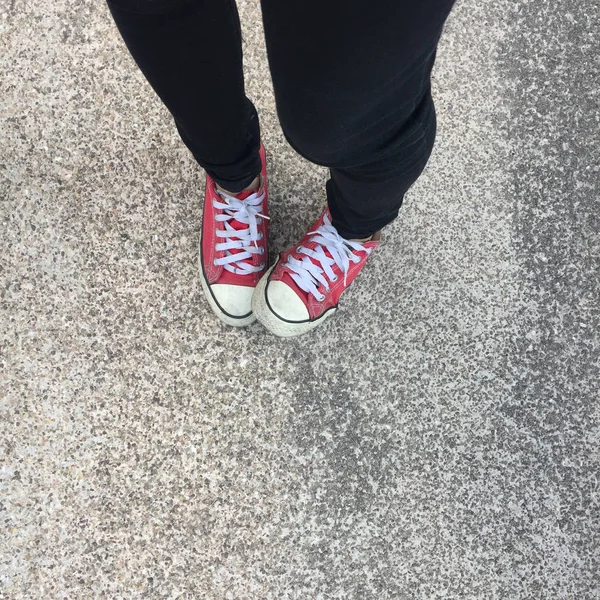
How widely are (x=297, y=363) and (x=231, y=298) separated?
0.18 meters

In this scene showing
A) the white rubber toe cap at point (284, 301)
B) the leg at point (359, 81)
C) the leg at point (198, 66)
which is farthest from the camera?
the white rubber toe cap at point (284, 301)

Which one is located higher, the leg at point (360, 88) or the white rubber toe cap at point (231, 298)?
the leg at point (360, 88)

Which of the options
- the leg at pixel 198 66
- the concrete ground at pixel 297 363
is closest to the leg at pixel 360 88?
the leg at pixel 198 66

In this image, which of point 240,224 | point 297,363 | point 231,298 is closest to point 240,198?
point 240,224

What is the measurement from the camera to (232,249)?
3.40ft

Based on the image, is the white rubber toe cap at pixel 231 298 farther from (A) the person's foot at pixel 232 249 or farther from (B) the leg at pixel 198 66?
(B) the leg at pixel 198 66

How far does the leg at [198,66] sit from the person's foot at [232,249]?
164 millimetres

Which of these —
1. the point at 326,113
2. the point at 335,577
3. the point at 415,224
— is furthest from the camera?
the point at 415,224

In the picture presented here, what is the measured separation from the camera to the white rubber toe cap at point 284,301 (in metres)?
0.98

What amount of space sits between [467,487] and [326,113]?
775mm

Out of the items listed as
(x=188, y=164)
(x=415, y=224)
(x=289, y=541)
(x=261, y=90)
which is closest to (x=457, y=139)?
(x=415, y=224)

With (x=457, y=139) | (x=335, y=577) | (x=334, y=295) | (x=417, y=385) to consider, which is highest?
(x=457, y=139)

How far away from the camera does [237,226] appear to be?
1029 mm

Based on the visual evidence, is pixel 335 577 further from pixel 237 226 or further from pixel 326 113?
pixel 326 113
